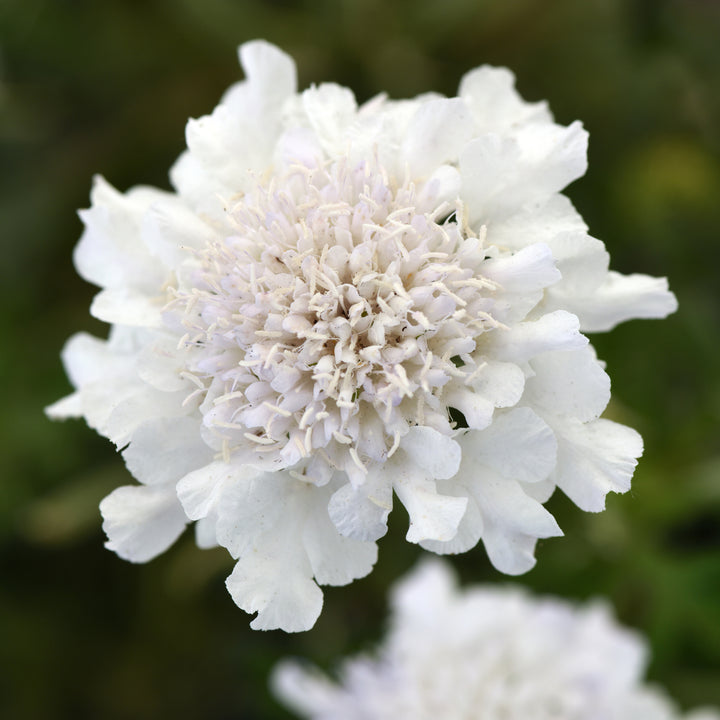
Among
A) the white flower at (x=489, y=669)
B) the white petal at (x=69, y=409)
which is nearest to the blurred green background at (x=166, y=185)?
the white flower at (x=489, y=669)

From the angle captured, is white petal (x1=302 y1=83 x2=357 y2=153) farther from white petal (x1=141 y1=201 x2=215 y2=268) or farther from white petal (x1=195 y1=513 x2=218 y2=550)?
white petal (x1=195 y1=513 x2=218 y2=550)

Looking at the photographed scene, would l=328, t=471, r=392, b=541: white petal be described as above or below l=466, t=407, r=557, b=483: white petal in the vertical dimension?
above

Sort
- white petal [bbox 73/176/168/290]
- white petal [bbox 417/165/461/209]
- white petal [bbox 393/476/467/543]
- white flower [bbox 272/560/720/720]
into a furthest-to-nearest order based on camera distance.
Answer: white flower [bbox 272/560/720/720] < white petal [bbox 73/176/168/290] < white petal [bbox 417/165/461/209] < white petal [bbox 393/476/467/543]

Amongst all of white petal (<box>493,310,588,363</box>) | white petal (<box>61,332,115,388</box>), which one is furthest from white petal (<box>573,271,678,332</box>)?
white petal (<box>61,332,115,388</box>)

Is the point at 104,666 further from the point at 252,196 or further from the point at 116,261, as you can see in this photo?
the point at 252,196

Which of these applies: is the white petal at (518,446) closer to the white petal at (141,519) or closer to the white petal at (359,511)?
the white petal at (359,511)

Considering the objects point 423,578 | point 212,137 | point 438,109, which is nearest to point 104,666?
point 423,578

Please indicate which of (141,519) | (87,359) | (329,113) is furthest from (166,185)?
(141,519)

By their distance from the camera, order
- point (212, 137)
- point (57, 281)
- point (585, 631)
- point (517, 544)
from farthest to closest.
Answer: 1. point (57, 281)
2. point (585, 631)
3. point (212, 137)
4. point (517, 544)
